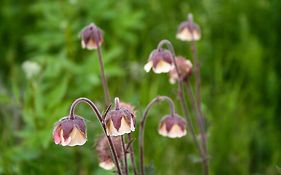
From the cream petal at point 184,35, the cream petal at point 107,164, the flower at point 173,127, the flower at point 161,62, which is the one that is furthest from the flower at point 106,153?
the cream petal at point 184,35

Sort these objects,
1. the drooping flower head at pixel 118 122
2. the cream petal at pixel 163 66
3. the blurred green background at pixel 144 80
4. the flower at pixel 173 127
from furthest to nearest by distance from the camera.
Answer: the blurred green background at pixel 144 80 → the flower at pixel 173 127 → the cream petal at pixel 163 66 → the drooping flower head at pixel 118 122

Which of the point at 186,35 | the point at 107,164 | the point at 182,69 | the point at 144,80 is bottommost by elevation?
the point at 107,164

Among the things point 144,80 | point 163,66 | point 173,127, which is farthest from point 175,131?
point 144,80

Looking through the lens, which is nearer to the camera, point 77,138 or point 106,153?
point 77,138

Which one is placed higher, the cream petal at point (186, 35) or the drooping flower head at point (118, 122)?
the cream petal at point (186, 35)

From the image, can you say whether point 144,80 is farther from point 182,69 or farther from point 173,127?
point 173,127

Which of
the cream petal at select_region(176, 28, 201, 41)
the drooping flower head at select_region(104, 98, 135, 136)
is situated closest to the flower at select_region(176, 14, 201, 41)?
the cream petal at select_region(176, 28, 201, 41)

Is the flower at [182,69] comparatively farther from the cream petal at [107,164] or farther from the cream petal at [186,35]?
the cream petal at [107,164]
